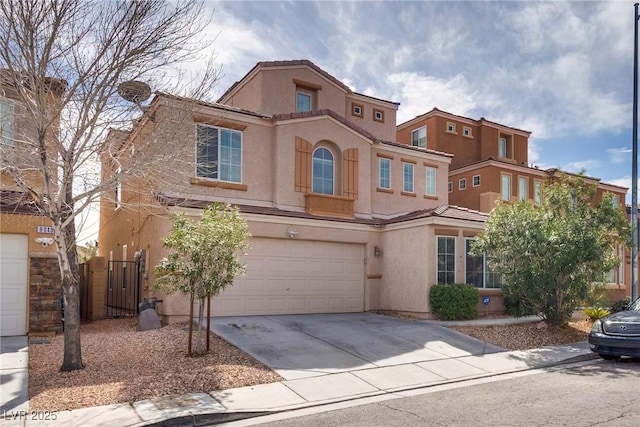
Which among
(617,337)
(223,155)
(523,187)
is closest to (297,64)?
(223,155)

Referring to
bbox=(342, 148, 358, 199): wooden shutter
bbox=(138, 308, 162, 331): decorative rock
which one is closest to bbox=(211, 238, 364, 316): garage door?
bbox=(138, 308, 162, 331): decorative rock

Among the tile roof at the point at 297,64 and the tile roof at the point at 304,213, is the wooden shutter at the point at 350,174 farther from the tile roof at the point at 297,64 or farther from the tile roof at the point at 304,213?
the tile roof at the point at 297,64

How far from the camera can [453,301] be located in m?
14.6

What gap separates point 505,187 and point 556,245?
50.0ft

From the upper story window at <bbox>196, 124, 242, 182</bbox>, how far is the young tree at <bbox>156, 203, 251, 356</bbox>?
17.5ft

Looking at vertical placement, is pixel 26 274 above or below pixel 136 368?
above

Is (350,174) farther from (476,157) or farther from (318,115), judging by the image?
(476,157)

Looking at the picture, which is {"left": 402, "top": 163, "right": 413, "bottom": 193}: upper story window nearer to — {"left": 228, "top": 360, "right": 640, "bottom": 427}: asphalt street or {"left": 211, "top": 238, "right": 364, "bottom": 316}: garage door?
{"left": 211, "top": 238, "right": 364, "bottom": 316}: garage door

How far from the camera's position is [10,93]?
9.53 metres

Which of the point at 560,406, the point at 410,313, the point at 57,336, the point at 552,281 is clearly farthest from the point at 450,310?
the point at 57,336

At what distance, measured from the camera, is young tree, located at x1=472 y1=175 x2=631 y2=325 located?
41.8ft

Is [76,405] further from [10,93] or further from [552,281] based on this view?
[552,281]

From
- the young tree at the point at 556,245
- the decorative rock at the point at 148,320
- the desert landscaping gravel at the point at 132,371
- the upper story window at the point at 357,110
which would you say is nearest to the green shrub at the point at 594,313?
the young tree at the point at 556,245

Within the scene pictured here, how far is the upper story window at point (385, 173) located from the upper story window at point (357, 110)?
10.2 ft
